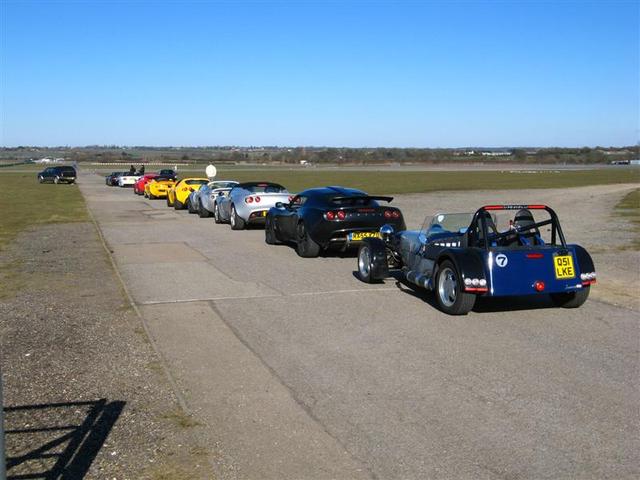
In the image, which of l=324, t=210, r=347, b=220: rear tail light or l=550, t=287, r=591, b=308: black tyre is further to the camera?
l=324, t=210, r=347, b=220: rear tail light

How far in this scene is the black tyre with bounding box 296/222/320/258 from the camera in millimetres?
13219

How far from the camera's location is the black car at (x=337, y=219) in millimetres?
12836

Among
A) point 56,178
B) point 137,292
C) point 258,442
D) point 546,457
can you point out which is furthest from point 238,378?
point 56,178

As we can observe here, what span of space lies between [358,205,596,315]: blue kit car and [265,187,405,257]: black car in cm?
323

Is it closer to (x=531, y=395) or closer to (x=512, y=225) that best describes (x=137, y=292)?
(x=512, y=225)

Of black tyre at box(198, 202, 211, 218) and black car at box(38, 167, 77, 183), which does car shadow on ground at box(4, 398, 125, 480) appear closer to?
black tyre at box(198, 202, 211, 218)

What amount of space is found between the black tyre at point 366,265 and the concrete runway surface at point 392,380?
0.93ft

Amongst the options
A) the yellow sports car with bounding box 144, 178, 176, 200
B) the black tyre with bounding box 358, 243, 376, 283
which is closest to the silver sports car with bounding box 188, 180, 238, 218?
the yellow sports car with bounding box 144, 178, 176, 200

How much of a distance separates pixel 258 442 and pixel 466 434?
1404 millimetres

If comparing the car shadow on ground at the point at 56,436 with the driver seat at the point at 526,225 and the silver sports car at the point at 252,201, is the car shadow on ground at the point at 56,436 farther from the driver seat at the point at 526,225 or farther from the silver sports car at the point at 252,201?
the silver sports car at the point at 252,201

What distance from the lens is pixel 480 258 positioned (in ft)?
26.3

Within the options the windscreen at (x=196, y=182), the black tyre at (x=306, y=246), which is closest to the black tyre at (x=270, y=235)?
the black tyre at (x=306, y=246)

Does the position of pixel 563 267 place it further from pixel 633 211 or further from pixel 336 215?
pixel 633 211

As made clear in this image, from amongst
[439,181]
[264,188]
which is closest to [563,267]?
[264,188]
